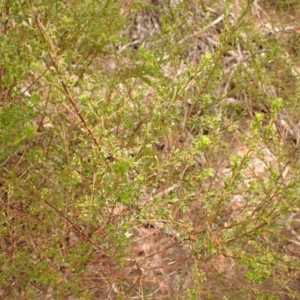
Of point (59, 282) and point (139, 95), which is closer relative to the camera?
point (139, 95)

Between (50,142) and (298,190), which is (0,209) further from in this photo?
(298,190)

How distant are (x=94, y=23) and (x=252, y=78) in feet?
4.01

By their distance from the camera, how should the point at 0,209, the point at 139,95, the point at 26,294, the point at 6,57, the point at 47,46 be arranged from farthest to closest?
the point at 26,294
the point at 0,209
the point at 6,57
the point at 139,95
the point at 47,46

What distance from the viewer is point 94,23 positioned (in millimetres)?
2115

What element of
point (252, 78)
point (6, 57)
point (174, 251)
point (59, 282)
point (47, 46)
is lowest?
point (174, 251)

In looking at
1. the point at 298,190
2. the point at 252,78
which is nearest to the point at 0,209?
the point at 298,190

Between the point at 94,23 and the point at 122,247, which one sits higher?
the point at 94,23

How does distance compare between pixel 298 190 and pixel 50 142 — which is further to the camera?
pixel 50 142

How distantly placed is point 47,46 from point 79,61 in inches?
49.6

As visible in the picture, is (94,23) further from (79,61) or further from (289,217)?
(289,217)

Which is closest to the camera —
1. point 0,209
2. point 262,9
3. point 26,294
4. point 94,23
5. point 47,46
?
point 47,46

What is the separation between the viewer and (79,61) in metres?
2.75

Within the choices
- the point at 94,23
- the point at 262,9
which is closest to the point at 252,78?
the point at 94,23

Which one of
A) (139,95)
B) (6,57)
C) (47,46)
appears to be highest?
(47,46)
